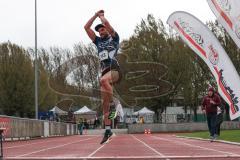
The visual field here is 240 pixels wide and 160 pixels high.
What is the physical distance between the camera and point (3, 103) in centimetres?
6756

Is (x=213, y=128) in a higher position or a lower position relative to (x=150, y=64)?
lower

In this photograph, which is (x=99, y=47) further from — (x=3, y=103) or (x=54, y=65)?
(x=54, y=65)

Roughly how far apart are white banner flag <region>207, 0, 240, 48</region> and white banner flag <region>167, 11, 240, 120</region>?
2.27m

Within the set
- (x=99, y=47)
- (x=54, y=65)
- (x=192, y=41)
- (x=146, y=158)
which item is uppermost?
(x=54, y=65)

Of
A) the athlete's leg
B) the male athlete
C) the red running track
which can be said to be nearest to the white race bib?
the male athlete

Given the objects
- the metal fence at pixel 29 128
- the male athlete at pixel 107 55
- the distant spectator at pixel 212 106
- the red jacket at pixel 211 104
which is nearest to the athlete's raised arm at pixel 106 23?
the male athlete at pixel 107 55

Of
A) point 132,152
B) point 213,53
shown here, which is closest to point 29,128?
point 213,53

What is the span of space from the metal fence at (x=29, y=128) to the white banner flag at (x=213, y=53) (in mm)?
10311

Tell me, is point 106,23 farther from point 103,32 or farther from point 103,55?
point 103,55

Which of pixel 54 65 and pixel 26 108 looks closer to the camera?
pixel 26 108

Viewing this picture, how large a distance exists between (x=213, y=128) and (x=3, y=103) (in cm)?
4819

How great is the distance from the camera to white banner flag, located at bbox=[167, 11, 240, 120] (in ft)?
82.3

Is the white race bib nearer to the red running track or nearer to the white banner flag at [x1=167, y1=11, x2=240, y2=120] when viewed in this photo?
the red running track

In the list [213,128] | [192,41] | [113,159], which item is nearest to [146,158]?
[113,159]
